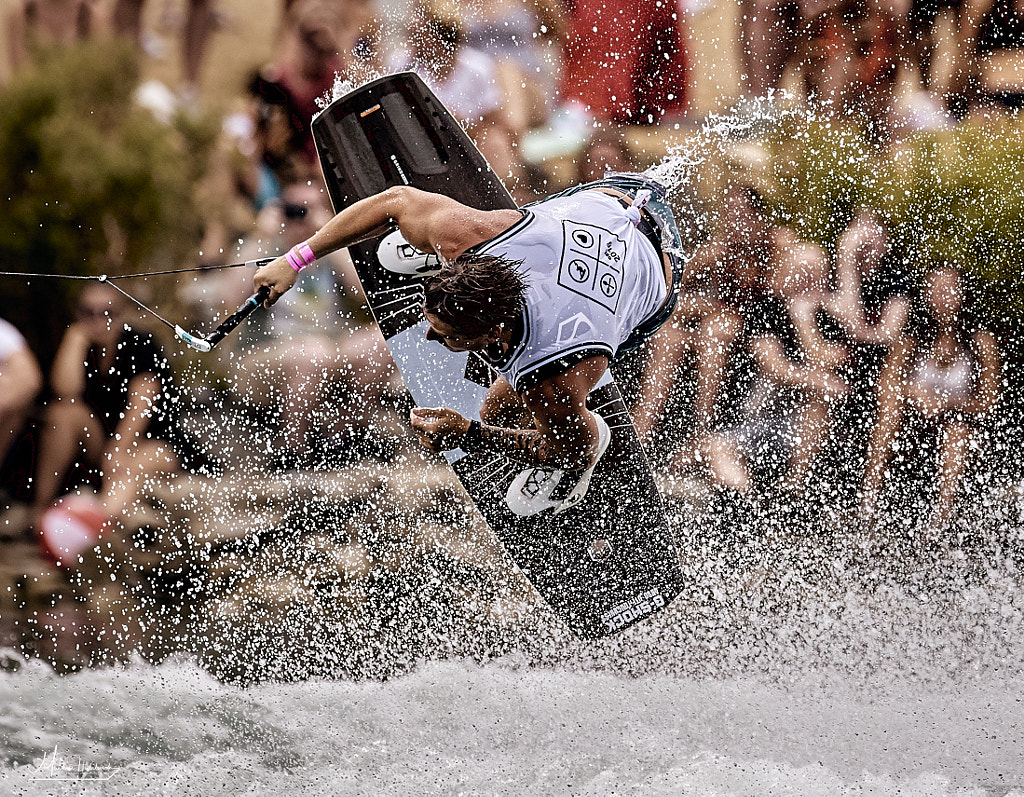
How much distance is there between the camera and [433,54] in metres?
4.09

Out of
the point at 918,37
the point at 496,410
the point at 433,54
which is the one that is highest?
the point at 433,54

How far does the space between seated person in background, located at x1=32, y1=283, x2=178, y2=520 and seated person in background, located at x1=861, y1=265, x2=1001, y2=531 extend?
8.92 feet

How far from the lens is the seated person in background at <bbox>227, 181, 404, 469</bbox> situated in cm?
393

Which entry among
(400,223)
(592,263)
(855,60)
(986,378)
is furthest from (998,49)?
(400,223)

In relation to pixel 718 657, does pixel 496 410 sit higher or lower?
higher

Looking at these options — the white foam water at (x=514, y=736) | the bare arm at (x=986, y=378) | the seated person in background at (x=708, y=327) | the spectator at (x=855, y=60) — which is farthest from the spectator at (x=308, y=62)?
the bare arm at (x=986, y=378)

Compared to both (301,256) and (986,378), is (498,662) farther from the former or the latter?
(986,378)

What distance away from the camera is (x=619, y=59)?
13.3 ft

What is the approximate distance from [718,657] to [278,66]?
278 cm

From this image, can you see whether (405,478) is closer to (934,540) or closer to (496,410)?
(496,410)

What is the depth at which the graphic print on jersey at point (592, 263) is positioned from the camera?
2.76 meters

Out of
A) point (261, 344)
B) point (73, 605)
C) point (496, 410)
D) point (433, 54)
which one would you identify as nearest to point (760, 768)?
point (496, 410)

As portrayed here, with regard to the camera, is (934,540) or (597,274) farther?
(934,540)

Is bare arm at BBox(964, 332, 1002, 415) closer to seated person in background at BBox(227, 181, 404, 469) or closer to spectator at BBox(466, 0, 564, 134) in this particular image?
spectator at BBox(466, 0, 564, 134)
